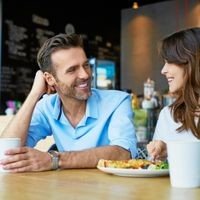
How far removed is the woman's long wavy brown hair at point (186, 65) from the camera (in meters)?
1.45

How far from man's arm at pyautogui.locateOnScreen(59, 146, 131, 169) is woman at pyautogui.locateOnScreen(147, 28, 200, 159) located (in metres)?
0.20

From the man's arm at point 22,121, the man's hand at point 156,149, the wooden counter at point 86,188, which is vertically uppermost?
the man's arm at point 22,121

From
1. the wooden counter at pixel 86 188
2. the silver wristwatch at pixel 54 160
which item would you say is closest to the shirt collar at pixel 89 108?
the silver wristwatch at pixel 54 160

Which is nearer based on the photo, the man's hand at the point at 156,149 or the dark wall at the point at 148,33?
the man's hand at the point at 156,149

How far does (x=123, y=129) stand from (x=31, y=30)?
4234 mm

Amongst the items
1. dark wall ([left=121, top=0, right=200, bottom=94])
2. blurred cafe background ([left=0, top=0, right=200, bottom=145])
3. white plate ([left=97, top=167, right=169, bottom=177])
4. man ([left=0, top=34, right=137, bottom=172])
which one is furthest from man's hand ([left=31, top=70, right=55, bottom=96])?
dark wall ([left=121, top=0, right=200, bottom=94])

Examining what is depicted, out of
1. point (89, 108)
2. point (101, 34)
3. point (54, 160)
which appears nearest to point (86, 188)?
point (54, 160)

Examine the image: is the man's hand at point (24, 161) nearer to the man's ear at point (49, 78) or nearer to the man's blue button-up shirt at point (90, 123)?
the man's blue button-up shirt at point (90, 123)

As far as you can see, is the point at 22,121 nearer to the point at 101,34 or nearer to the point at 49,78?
the point at 49,78

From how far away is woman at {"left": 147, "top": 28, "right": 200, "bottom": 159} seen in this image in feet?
4.72

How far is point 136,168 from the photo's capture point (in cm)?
104

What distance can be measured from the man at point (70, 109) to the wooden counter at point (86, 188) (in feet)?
1.35

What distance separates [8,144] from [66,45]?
0.58 metres

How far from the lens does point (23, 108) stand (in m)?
1.54
